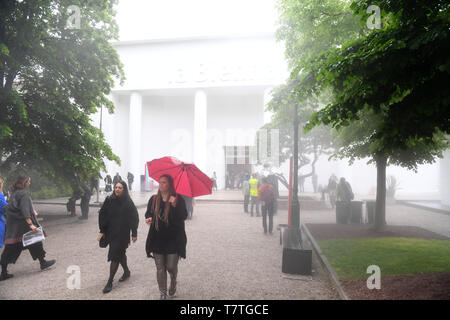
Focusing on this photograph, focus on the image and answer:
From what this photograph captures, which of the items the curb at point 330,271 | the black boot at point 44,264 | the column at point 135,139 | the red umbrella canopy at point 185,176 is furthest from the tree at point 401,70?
the column at point 135,139

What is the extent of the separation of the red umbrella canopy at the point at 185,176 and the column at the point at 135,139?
92.2 ft

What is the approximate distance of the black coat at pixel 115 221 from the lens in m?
4.43

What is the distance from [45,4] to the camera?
8.52m

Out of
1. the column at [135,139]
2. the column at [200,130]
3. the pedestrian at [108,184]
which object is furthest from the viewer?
the column at [135,139]

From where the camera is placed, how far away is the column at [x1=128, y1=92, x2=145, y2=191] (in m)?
31.0

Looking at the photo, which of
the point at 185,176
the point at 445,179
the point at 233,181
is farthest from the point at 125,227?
the point at 233,181

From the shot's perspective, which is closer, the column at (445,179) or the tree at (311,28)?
the tree at (311,28)

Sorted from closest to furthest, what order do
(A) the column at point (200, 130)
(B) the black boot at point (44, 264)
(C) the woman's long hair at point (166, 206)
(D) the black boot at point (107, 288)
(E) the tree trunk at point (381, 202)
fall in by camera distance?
(C) the woman's long hair at point (166, 206) → (D) the black boot at point (107, 288) → (B) the black boot at point (44, 264) → (E) the tree trunk at point (381, 202) → (A) the column at point (200, 130)

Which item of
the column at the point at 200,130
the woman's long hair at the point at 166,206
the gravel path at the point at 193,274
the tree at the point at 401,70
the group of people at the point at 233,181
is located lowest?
the gravel path at the point at 193,274

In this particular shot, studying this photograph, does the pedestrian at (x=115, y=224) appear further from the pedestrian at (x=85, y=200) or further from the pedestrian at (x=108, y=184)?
the pedestrian at (x=108, y=184)
